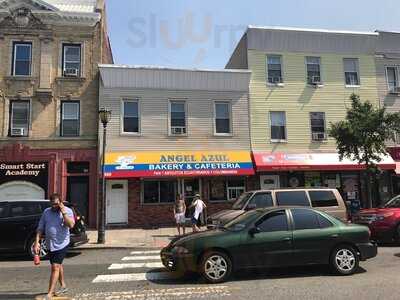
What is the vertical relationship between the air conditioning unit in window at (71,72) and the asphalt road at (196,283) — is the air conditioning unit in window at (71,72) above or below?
above

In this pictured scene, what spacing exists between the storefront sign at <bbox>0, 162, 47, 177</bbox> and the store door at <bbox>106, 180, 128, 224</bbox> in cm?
321

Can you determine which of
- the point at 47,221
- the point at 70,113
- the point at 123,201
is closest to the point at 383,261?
the point at 47,221

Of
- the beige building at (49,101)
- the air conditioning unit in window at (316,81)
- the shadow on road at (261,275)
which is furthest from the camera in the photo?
the air conditioning unit in window at (316,81)

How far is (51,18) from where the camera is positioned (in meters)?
21.8

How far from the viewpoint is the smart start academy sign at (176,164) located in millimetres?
20250

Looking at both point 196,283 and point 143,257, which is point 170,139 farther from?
point 196,283

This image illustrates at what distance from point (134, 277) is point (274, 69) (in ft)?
54.5

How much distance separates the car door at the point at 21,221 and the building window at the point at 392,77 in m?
19.8

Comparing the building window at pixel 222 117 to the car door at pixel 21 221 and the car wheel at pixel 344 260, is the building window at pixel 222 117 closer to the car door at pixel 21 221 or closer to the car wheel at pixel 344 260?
the car door at pixel 21 221

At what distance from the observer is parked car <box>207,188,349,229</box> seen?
14.4 m

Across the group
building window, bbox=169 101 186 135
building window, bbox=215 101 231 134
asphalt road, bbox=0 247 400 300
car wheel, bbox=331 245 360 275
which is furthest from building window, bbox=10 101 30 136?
car wheel, bbox=331 245 360 275

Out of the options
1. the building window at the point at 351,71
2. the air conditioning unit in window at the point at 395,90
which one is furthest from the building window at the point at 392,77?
the building window at the point at 351,71

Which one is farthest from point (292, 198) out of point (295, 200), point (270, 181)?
point (270, 181)

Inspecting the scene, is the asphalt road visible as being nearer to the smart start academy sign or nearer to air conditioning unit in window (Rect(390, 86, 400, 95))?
the smart start academy sign
